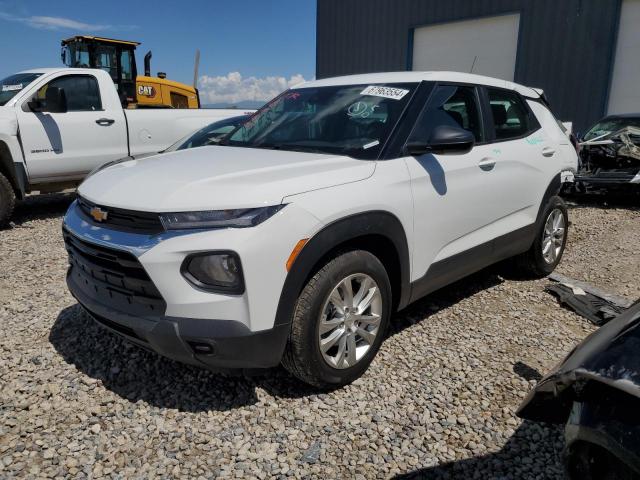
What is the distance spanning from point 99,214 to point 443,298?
279 centimetres

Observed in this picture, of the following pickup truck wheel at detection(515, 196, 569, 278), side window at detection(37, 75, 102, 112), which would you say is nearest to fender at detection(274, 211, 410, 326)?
pickup truck wheel at detection(515, 196, 569, 278)

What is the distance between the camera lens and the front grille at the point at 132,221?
234cm

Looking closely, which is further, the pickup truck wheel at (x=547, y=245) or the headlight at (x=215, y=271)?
the pickup truck wheel at (x=547, y=245)

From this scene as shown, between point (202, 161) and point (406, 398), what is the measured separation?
1.78m

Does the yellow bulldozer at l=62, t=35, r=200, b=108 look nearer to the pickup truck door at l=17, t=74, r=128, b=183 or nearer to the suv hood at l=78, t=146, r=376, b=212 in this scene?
the pickup truck door at l=17, t=74, r=128, b=183

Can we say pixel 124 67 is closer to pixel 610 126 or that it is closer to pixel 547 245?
pixel 610 126

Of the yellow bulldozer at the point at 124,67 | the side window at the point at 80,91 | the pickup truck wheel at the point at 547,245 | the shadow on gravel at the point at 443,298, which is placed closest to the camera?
the shadow on gravel at the point at 443,298

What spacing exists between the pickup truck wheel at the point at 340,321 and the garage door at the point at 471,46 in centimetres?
1323

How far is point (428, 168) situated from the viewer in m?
3.06

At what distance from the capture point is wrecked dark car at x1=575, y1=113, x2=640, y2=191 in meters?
8.03

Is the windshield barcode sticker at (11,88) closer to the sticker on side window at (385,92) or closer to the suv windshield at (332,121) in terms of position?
the suv windshield at (332,121)

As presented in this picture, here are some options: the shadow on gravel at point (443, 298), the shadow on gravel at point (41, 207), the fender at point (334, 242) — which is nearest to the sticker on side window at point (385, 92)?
the fender at point (334, 242)

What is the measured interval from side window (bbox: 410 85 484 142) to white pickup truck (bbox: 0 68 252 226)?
17.4ft

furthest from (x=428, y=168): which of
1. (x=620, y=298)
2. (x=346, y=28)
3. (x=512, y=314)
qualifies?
(x=346, y=28)
